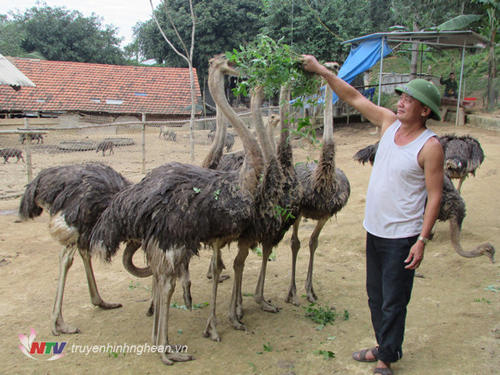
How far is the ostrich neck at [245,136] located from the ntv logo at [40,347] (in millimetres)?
2017

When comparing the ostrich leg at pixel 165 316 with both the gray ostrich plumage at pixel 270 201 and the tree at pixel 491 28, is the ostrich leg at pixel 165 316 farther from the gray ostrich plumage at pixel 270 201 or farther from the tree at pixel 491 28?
the tree at pixel 491 28

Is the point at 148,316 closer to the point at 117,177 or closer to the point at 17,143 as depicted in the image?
the point at 117,177

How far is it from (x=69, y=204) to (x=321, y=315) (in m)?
2.47

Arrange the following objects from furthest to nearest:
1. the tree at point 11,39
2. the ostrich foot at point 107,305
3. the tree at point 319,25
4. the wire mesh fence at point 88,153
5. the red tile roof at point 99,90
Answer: the tree at point 11,39
the red tile roof at point 99,90
the tree at point 319,25
the wire mesh fence at point 88,153
the ostrich foot at point 107,305

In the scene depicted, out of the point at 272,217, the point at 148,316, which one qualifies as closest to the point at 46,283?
the point at 148,316

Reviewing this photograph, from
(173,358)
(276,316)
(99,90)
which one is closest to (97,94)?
(99,90)

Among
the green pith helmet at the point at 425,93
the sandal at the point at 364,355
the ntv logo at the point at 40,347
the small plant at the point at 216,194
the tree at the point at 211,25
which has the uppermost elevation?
the tree at the point at 211,25

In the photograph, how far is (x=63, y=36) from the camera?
113 ft

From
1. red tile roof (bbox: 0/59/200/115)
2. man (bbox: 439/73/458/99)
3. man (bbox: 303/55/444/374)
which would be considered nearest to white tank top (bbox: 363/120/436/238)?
man (bbox: 303/55/444/374)

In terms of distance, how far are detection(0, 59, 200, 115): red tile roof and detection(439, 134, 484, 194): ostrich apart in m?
18.5

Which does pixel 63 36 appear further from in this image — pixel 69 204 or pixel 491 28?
pixel 69 204

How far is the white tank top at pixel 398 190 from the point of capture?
264 cm

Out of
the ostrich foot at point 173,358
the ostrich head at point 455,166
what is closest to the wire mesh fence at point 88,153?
the ostrich head at point 455,166

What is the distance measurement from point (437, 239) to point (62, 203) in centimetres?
483
